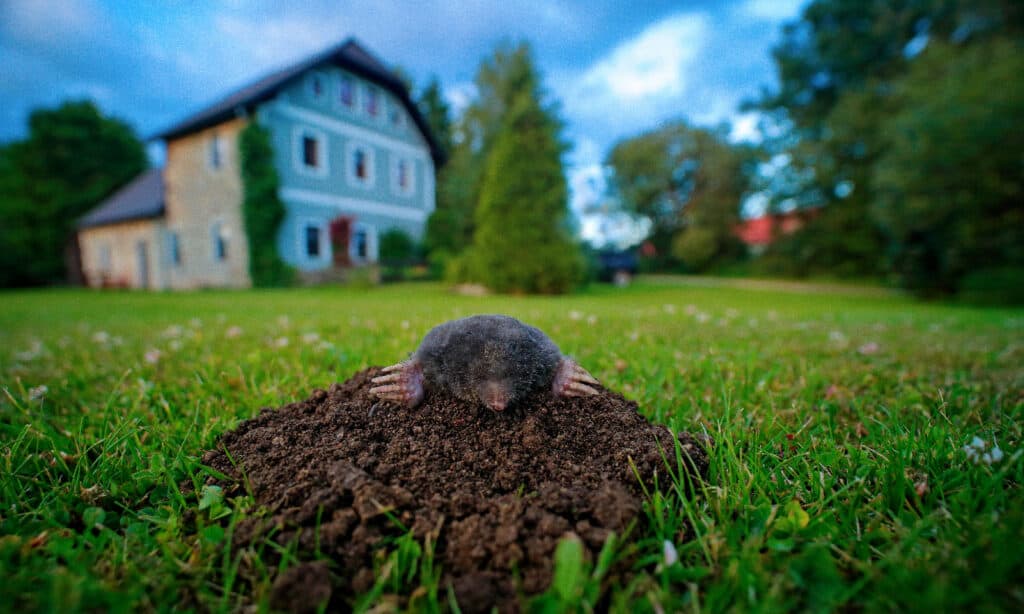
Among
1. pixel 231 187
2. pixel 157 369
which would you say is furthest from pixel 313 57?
pixel 157 369

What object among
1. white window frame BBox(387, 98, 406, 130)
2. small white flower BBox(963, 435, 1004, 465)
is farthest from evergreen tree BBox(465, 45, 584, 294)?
small white flower BBox(963, 435, 1004, 465)

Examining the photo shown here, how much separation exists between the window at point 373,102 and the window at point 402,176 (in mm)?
2077

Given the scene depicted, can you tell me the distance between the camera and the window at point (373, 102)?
19.0m

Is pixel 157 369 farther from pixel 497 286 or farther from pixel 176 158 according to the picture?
pixel 176 158

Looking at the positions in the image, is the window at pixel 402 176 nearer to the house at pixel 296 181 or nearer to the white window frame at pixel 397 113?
the house at pixel 296 181

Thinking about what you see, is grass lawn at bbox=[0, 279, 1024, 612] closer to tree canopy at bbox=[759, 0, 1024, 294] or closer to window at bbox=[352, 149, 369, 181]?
tree canopy at bbox=[759, 0, 1024, 294]

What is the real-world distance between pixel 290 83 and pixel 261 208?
16.0 feet

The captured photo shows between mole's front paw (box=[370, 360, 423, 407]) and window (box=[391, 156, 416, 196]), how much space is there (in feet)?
67.1

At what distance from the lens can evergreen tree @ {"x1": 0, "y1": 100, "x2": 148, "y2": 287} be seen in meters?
23.4

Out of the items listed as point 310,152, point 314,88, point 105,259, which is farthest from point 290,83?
point 105,259

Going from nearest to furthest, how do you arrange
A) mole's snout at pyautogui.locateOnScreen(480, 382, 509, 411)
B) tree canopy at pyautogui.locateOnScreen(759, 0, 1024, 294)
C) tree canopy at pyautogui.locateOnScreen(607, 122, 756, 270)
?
mole's snout at pyautogui.locateOnScreen(480, 382, 509, 411) < tree canopy at pyautogui.locateOnScreen(759, 0, 1024, 294) < tree canopy at pyautogui.locateOnScreen(607, 122, 756, 270)

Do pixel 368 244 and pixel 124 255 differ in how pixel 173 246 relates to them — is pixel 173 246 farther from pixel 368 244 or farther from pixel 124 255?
pixel 368 244

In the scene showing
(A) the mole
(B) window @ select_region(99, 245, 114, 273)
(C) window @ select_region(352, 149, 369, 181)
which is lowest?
(A) the mole

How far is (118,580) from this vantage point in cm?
86
